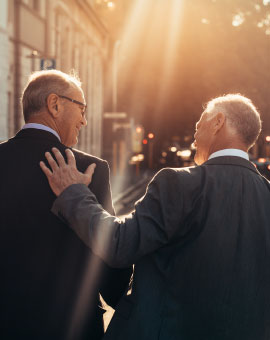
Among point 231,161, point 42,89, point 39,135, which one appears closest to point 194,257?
point 231,161

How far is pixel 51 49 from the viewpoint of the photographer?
76.8ft

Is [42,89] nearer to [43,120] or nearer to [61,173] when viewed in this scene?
[43,120]

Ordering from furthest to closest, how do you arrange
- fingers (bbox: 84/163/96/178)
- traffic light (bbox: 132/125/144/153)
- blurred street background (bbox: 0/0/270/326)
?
traffic light (bbox: 132/125/144/153), blurred street background (bbox: 0/0/270/326), fingers (bbox: 84/163/96/178)

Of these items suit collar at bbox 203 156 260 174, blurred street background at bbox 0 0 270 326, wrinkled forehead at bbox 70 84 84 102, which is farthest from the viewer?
blurred street background at bbox 0 0 270 326

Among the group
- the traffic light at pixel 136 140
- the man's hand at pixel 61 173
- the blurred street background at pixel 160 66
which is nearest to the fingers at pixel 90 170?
the man's hand at pixel 61 173

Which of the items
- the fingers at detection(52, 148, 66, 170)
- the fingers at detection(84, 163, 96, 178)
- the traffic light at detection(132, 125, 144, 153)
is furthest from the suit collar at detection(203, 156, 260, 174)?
the traffic light at detection(132, 125, 144, 153)

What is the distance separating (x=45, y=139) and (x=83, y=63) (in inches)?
1209

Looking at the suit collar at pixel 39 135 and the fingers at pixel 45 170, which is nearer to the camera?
the fingers at pixel 45 170

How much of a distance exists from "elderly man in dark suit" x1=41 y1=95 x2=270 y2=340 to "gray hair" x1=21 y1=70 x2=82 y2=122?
0.57 meters

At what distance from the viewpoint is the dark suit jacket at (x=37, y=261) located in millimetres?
2395

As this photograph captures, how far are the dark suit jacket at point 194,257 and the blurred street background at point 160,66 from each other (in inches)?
946

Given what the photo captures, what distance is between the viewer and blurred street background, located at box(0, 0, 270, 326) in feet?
A: 105

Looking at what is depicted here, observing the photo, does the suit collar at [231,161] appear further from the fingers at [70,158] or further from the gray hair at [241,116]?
the fingers at [70,158]

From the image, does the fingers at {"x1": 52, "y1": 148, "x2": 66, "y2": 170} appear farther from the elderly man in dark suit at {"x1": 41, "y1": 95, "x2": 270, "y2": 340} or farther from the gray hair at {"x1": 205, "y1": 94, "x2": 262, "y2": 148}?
the gray hair at {"x1": 205, "y1": 94, "x2": 262, "y2": 148}
